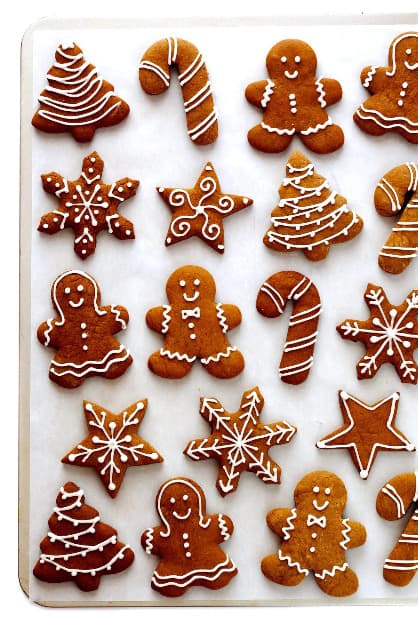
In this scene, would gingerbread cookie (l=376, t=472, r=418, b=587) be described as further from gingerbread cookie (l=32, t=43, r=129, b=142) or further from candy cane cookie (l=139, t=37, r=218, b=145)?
gingerbread cookie (l=32, t=43, r=129, b=142)

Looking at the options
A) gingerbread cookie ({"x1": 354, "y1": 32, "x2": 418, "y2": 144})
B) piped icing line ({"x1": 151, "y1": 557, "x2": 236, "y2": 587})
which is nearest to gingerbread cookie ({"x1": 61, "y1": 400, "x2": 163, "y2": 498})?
piped icing line ({"x1": 151, "y1": 557, "x2": 236, "y2": 587})

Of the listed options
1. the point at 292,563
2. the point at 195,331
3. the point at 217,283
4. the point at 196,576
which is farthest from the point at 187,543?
the point at 217,283

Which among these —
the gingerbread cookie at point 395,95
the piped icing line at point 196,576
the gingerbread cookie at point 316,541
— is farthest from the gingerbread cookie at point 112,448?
the gingerbread cookie at point 395,95

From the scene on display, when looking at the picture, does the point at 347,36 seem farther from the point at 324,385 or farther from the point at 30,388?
the point at 30,388

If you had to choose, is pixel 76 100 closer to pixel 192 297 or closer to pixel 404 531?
pixel 192 297

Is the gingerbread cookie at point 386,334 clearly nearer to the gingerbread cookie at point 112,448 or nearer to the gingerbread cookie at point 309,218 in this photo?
the gingerbread cookie at point 309,218
